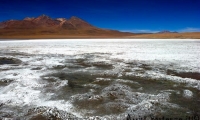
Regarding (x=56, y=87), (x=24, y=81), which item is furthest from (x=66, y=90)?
(x=24, y=81)

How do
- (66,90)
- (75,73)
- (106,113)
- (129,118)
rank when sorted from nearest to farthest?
(129,118)
(106,113)
(66,90)
(75,73)

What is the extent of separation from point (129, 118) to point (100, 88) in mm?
3027

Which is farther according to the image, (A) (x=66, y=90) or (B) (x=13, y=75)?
(B) (x=13, y=75)

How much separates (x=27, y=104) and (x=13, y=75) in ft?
16.3

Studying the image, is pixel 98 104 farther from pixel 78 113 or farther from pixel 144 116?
pixel 144 116

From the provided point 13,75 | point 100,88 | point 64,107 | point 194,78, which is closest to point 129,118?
point 64,107

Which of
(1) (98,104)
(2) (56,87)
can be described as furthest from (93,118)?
(2) (56,87)

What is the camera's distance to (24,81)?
9.52m

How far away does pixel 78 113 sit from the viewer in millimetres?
5863

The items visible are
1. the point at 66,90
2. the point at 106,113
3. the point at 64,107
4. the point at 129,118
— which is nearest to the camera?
the point at 129,118

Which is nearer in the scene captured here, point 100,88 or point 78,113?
point 78,113

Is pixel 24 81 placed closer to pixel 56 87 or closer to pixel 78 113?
pixel 56 87

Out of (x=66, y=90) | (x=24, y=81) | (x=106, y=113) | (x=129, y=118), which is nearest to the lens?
(x=129, y=118)

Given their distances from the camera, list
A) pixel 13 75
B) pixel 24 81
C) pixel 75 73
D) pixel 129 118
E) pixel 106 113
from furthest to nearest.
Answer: pixel 75 73, pixel 13 75, pixel 24 81, pixel 106 113, pixel 129 118
